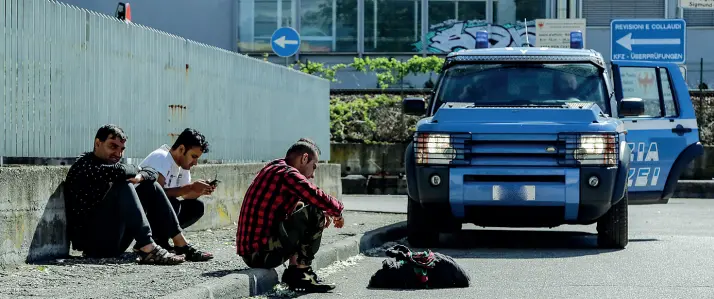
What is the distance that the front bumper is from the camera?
13094 millimetres

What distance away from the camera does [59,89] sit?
36.6ft

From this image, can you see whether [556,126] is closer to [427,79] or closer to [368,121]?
[368,121]

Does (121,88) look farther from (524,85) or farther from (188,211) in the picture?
(524,85)

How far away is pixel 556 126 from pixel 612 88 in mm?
1942

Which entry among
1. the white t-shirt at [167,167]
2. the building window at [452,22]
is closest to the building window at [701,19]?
the building window at [452,22]

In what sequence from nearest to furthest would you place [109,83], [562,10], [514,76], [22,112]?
[22,112]
[109,83]
[514,76]
[562,10]

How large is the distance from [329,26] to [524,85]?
2850 cm

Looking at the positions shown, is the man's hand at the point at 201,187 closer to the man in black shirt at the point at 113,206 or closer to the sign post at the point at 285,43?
the man in black shirt at the point at 113,206

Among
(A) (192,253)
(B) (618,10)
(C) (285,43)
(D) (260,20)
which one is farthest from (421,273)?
(B) (618,10)

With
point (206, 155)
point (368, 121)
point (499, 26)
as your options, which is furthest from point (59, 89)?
point (499, 26)

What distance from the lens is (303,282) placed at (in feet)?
31.4

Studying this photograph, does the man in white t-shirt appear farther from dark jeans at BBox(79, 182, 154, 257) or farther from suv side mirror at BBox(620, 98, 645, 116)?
suv side mirror at BBox(620, 98, 645, 116)

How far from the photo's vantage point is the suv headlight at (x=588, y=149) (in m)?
13.1

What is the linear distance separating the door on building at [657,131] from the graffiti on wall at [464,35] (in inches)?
1021
